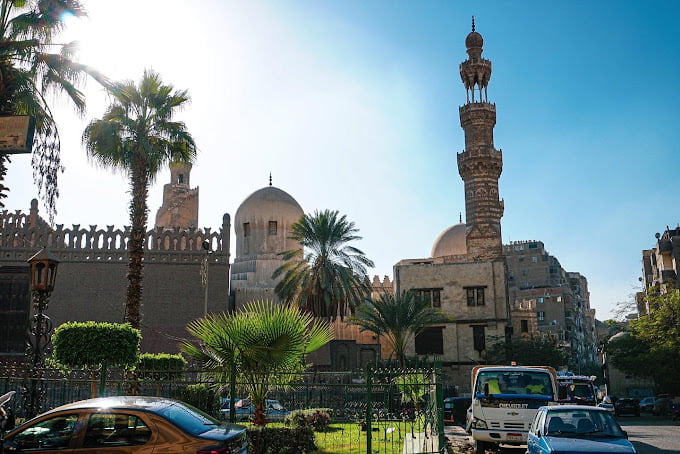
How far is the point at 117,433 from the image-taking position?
6500mm

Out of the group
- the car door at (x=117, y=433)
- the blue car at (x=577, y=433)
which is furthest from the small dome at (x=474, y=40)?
the car door at (x=117, y=433)

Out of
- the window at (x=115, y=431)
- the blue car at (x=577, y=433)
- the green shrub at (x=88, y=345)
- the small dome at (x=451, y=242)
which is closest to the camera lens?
the window at (x=115, y=431)

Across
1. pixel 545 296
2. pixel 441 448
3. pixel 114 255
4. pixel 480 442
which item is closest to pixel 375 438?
pixel 480 442

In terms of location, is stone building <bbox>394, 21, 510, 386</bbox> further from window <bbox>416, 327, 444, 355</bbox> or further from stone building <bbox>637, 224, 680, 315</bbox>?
stone building <bbox>637, 224, 680, 315</bbox>

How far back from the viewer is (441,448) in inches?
392

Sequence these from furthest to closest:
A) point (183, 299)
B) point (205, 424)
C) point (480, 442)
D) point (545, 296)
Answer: point (545, 296) → point (183, 299) → point (480, 442) → point (205, 424)

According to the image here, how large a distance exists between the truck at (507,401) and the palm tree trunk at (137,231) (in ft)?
35.2

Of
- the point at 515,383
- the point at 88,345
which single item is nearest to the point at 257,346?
the point at 88,345

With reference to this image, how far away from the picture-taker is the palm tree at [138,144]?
18.9m

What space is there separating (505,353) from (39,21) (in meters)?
29.0

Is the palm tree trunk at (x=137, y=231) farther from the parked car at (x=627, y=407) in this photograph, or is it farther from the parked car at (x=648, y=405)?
the parked car at (x=648, y=405)

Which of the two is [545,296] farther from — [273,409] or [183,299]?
[273,409]

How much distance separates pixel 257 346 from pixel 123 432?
13.3 ft

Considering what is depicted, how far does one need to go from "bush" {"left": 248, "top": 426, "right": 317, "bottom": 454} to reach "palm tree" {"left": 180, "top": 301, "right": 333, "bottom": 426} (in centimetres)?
28
